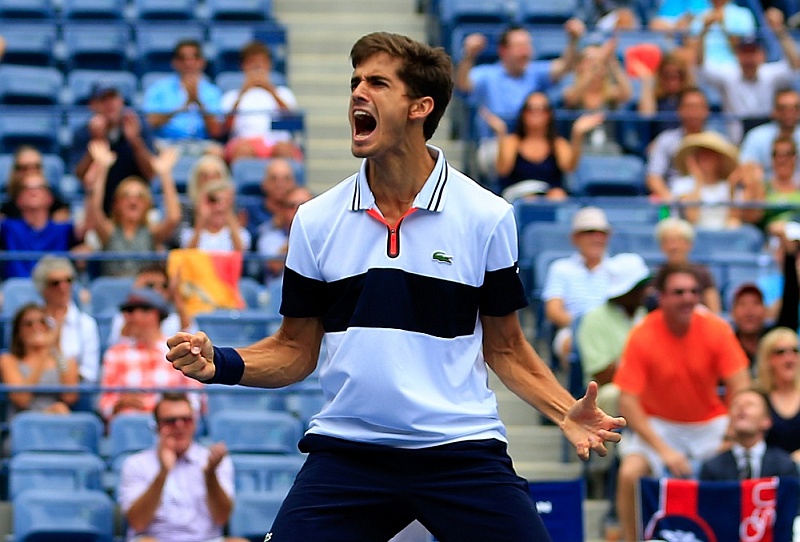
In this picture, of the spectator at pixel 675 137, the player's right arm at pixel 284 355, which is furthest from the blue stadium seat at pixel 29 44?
the player's right arm at pixel 284 355

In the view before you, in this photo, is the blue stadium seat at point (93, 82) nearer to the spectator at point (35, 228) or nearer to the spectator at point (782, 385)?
the spectator at point (35, 228)

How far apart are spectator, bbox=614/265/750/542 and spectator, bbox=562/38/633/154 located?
3047mm

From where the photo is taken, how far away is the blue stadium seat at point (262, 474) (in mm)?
7676

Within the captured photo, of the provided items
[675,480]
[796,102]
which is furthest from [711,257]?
[675,480]

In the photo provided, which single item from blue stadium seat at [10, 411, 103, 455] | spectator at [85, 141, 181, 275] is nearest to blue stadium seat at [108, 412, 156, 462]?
blue stadium seat at [10, 411, 103, 455]

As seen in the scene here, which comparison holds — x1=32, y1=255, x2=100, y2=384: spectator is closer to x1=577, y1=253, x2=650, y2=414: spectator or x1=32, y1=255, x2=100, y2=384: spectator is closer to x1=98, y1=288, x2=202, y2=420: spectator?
x1=98, y1=288, x2=202, y2=420: spectator

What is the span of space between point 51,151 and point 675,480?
5560mm

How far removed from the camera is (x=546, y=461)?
863 centimetres

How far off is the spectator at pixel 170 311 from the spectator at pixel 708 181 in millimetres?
3461

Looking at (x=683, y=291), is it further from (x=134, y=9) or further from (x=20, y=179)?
(x=134, y=9)

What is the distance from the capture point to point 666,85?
11391mm

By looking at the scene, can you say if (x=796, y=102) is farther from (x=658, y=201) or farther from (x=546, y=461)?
(x=546, y=461)

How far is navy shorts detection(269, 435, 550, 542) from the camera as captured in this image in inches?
165

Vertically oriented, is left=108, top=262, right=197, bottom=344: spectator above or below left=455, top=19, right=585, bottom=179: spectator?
below
